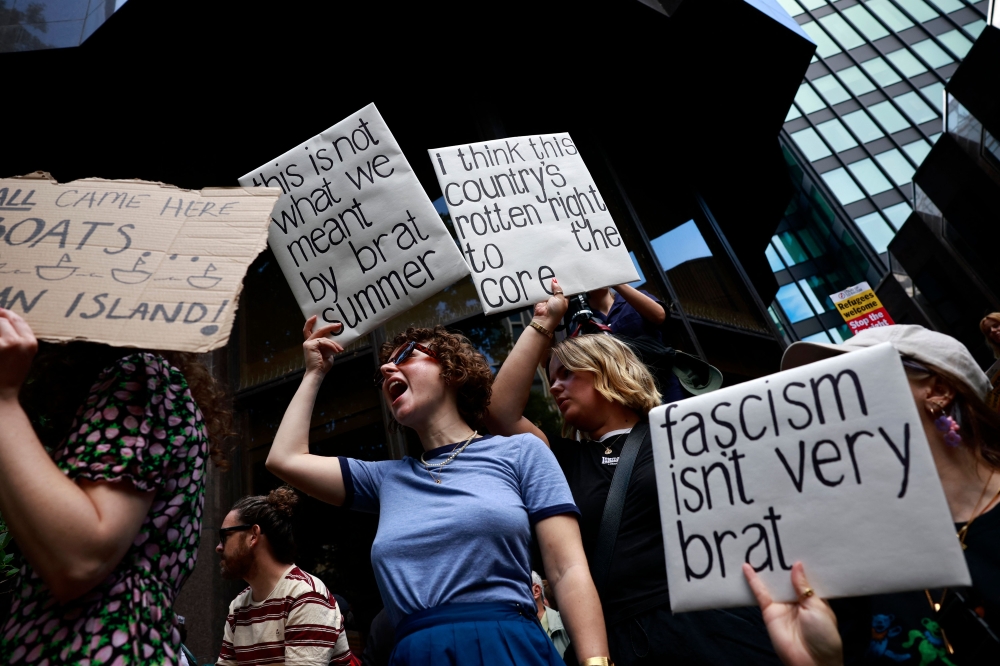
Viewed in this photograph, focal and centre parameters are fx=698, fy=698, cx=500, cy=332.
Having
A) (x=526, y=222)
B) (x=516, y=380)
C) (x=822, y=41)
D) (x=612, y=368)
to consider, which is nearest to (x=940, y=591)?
(x=612, y=368)

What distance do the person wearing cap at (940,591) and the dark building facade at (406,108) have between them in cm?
407

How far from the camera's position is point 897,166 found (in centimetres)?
3497

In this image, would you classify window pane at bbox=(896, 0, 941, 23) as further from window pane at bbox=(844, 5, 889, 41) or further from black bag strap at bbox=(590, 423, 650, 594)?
black bag strap at bbox=(590, 423, 650, 594)

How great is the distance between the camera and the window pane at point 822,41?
39.2 meters

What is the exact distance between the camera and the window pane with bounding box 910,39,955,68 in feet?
113

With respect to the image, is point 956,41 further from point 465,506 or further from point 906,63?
point 465,506

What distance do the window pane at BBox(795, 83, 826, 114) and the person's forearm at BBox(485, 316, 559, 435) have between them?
136ft

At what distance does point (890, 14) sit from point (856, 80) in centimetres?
429

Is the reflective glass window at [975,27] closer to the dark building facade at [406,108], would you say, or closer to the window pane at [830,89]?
the window pane at [830,89]

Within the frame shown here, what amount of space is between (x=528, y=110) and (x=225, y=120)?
130 inches

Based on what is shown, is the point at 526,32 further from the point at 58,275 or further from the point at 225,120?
the point at 58,275

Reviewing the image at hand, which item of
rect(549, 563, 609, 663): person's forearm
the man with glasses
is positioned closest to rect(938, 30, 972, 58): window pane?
the man with glasses

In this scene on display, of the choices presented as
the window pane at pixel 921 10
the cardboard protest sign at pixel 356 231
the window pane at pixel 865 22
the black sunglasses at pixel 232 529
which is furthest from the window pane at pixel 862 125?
the black sunglasses at pixel 232 529

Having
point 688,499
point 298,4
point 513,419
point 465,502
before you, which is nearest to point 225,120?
point 298,4
